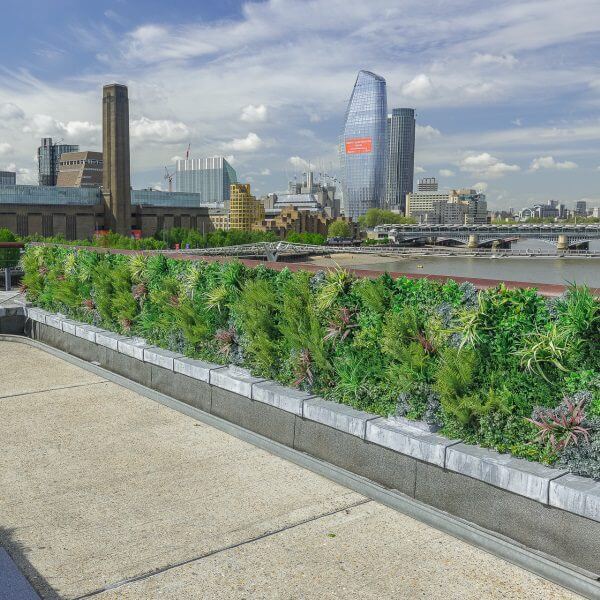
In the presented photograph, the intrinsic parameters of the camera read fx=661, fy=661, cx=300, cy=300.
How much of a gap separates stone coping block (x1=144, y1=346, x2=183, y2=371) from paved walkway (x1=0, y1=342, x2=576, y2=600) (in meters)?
1.37

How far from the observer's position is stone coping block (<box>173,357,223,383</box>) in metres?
7.90

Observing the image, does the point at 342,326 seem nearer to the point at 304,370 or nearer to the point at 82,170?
the point at 304,370

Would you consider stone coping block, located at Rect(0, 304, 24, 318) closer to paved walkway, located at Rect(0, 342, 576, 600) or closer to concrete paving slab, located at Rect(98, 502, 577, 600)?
paved walkway, located at Rect(0, 342, 576, 600)

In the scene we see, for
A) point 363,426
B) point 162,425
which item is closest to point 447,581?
point 363,426

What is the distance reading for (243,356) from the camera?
7859 millimetres

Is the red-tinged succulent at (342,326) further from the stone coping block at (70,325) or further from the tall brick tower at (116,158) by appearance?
the tall brick tower at (116,158)

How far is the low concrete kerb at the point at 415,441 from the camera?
4.42m

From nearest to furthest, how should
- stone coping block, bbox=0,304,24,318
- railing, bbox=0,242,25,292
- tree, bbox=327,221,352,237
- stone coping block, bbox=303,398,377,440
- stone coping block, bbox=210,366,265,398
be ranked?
stone coping block, bbox=303,398,377,440
stone coping block, bbox=210,366,265,398
stone coping block, bbox=0,304,24,318
railing, bbox=0,242,25,292
tree, bbox=327,221,352,237

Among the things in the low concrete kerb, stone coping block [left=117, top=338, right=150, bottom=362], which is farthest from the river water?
the low concrete kerb

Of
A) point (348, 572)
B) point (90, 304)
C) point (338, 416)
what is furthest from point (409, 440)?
point (90, 304)

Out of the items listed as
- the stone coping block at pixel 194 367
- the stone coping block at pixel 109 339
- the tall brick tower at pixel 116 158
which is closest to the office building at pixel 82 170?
the tall brick tower at pixel 116 158

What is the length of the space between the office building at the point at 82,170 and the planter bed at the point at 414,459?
184448 millimetres

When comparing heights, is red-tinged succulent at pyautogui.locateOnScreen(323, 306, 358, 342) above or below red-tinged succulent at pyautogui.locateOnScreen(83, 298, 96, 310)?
above

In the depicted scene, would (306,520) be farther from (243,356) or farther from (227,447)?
(243,356)
